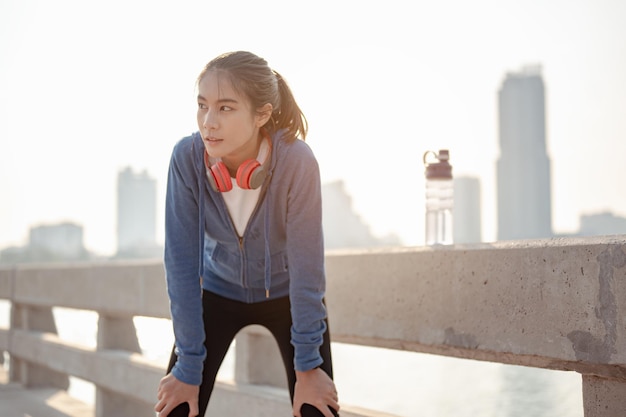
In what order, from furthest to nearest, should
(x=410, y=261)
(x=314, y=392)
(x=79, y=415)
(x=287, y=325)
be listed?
1. (x=79, y=415)
2. (x=410, y=261)
3. (x=287, y=325)
4. (x=314, y=392)

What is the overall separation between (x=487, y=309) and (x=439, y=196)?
1.00 meters

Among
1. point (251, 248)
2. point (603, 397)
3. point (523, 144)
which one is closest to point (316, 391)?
point (251, 248)

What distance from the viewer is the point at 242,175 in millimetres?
2119

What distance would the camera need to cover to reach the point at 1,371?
7.36 metres

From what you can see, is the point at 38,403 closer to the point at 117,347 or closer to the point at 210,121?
the point at 117,347

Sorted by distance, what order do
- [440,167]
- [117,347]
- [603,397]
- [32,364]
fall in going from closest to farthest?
[603,397] < [440,167] < [117,347] < [32,364]

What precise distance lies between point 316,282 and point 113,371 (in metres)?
2.91

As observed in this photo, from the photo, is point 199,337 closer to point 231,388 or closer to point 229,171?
point 229,171

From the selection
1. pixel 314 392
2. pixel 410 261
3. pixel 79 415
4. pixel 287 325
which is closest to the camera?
pixel 314 392

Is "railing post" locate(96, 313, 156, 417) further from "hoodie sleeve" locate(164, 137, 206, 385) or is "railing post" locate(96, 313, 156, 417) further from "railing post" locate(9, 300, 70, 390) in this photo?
"hoodie sleeve" locate(164, 137, 206, 385)

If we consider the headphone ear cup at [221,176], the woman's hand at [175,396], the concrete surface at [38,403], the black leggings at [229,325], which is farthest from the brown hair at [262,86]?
the concrete surface at [38,403]

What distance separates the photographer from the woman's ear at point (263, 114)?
7.29 feet

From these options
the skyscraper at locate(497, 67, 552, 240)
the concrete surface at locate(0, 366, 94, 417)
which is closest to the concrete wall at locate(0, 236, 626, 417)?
the concrete surface at locate(0, 366, 94, 417)

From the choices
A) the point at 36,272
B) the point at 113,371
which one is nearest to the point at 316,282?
the point at 113,371
